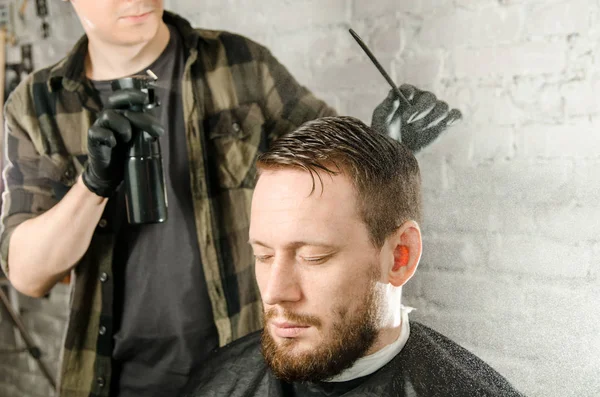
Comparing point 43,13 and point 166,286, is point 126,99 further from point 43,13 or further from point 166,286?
point 43,13

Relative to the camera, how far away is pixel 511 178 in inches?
55.4

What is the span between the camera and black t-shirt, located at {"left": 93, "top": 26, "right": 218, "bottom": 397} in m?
1.83

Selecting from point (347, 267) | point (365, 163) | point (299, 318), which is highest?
point (365, 163)

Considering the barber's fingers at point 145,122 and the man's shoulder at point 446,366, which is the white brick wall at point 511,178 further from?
the barber's fingers at point 145,122

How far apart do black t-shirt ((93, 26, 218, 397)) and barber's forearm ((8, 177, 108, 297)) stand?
0.09 metres

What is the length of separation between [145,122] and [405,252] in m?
0.71

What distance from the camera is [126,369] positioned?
192 centimetres

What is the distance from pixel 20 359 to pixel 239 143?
1.12 meters

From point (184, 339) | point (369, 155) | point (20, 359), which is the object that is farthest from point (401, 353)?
point (20, 359)

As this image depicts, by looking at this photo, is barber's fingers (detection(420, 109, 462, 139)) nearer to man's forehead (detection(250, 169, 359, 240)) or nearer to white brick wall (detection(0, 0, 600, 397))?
white brick wall (detection(0, 0, 600, 397))

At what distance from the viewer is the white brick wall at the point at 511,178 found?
1347 millimetres

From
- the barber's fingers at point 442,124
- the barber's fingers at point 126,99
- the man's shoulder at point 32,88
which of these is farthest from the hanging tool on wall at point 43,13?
the barber's fingers at point 442,124

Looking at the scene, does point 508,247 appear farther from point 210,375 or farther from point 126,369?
point 126,369

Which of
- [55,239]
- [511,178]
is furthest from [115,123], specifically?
[511,178]
